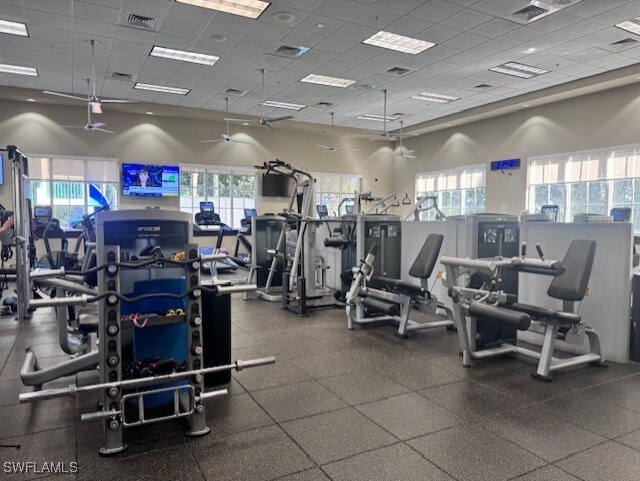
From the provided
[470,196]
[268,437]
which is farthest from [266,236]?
[470,196]

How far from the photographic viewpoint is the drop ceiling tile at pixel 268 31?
6316 millimetres

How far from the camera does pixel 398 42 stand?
23.1 ft

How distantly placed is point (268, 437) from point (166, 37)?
6173 millimetres

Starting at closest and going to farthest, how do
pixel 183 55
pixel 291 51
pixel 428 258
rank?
pixel 428 258 → pixel 291 51 → pixel 183 55

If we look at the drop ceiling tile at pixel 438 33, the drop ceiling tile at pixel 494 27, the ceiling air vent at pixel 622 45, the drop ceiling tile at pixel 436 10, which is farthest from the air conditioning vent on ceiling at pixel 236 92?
the ceiling air vent at pixel 622 45

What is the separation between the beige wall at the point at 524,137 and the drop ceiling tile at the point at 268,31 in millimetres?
6689

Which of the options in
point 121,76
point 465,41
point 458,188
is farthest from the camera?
point 458,188

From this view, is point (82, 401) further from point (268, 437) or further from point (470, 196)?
point (470, 196)

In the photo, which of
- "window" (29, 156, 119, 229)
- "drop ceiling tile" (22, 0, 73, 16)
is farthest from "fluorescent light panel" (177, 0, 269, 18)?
"window" (29, 156, 119, 229)

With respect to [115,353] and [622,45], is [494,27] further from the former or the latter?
[115,353]

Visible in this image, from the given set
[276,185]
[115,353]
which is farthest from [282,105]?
[115,353]

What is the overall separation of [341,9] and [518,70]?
14.2 ft

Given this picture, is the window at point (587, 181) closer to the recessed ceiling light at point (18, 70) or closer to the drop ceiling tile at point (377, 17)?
the drop ceiling tile at point (377, 17)

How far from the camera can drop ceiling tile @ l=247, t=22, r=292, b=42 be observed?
249 inches
